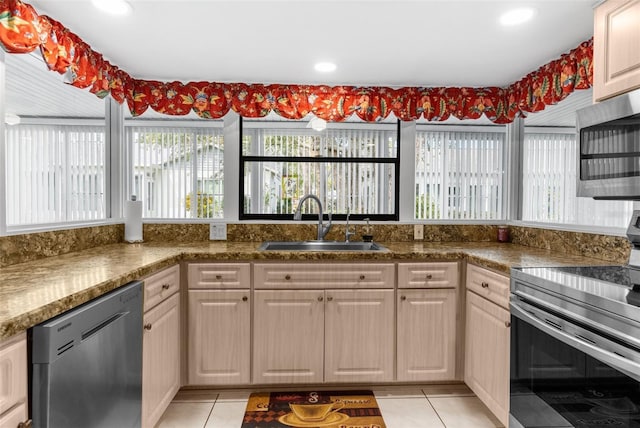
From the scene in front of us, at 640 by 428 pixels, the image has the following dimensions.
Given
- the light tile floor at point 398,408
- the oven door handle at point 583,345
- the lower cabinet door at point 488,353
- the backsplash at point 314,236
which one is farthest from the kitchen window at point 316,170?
the oven door handle at point 583,345

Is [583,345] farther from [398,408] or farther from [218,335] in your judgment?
[218,335]

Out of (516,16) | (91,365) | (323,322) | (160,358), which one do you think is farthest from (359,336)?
(516,16)

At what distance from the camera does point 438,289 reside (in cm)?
244

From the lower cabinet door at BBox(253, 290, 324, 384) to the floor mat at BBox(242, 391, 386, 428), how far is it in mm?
105

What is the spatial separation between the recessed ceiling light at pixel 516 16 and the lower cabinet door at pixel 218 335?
6.52 feet

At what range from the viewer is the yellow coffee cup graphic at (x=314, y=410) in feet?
7.22

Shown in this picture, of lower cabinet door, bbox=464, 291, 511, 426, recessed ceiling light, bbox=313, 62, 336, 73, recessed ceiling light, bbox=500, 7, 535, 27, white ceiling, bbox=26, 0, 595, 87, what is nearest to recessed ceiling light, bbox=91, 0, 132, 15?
white ceiling, bbox=26, 0, 595, 87

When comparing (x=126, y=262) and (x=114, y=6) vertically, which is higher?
(x=114, y=6)

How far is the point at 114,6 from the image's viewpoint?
1822 millimetres

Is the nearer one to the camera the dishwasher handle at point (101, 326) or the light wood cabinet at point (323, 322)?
the dishwasher handle at point (101, 326)

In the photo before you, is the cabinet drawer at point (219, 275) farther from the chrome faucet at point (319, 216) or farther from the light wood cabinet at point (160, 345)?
the chrome faucet at point (319, 216)

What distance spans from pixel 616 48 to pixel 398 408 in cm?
209

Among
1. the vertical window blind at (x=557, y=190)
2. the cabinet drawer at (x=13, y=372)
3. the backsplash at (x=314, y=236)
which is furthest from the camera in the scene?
the vertical window blind at (x=557, y=190)

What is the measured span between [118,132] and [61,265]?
1.39m
